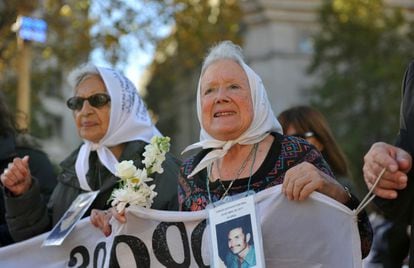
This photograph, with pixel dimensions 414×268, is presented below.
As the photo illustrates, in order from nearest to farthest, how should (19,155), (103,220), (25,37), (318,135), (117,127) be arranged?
(103,220), (117,127), (318,135), (19,155), (25,37)

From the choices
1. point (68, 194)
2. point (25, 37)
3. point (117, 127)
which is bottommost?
point (68, 194)

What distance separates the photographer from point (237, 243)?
3100mm

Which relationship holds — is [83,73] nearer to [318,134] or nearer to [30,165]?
[30,165]

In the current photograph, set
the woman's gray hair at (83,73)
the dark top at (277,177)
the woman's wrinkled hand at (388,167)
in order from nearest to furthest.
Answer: the woman's wrinkled hand at (388,167), the dark top at (277,177), the woman's gray hair at (83,73)

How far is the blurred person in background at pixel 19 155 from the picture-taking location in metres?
5.13

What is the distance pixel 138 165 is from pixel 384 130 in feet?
83.8

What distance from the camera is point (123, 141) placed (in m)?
4.81

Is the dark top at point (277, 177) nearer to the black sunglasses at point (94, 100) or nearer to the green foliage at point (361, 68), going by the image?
→ the black sunglasses at point (94, 100)

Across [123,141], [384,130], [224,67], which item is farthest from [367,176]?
[384,130]

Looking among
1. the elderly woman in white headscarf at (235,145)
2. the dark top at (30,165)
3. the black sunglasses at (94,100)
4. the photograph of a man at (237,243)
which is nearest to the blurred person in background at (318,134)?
the black sunglasses at (94,100)

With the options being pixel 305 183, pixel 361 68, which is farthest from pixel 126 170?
pixel 361 68

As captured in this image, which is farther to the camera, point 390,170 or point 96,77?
point 96,77

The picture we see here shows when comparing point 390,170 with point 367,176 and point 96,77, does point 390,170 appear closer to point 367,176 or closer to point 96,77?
point 367,176

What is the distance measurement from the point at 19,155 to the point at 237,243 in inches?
104
